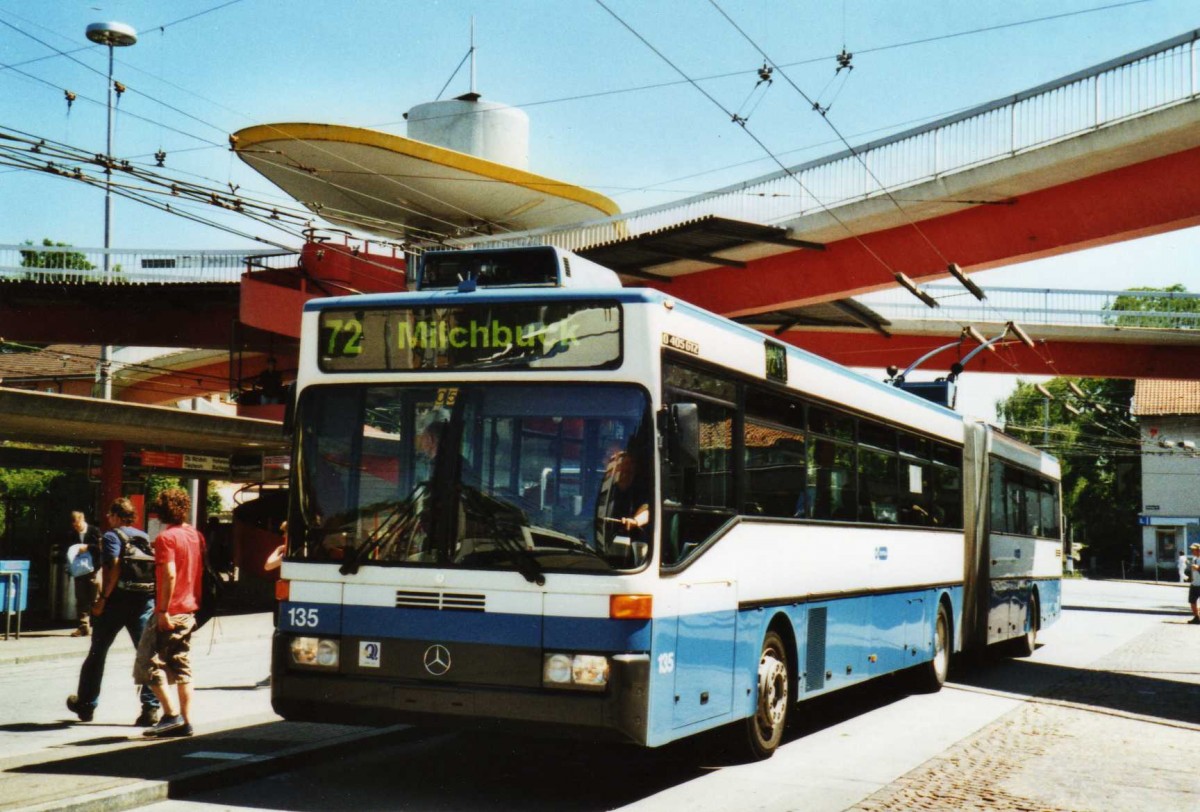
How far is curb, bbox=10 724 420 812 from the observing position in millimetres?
7035

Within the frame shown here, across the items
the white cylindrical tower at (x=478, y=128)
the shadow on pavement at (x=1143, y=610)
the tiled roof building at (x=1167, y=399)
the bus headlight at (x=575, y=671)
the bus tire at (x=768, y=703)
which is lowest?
the shadow on pavement at (x=1143, y=610)

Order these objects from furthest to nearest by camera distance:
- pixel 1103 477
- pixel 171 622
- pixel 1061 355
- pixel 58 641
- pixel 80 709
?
1. pixel 1103 477
2. pixel 1061 355
3. pixel 58 641
4. pixel 80 709
5. pixel 171 622

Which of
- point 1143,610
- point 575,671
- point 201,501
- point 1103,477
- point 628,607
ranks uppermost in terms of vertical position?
point 1103,477

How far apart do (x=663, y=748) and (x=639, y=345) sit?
12.6 ft

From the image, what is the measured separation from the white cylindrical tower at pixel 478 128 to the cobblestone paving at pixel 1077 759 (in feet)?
91.7

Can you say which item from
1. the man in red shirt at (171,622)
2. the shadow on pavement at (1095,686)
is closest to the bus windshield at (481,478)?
the man in red shirt at (171,622)

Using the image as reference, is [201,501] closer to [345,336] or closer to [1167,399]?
[345,336]

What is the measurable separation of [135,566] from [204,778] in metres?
2.76

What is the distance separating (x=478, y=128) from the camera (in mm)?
40750

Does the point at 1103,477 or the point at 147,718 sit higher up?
the point at 1103,477

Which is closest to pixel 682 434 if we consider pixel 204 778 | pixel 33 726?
pixel 204 778

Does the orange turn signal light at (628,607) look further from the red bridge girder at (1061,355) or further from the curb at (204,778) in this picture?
the red bridge girder at (1061,355)

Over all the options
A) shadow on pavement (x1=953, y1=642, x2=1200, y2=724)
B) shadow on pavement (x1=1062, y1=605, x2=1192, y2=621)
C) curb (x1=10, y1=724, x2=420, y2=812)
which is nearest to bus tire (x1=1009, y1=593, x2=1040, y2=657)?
shadow on pavement (x1=953, y1=642, x2=1200, y2=724)

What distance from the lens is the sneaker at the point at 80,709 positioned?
34.0 feet
